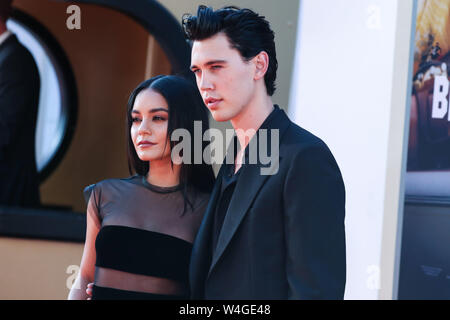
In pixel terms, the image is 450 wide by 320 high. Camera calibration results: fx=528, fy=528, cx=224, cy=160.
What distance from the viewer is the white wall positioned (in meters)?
1.93

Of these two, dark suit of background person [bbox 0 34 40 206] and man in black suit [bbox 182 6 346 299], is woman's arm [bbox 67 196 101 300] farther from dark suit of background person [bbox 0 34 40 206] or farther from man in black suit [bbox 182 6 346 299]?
dark suit of background person [bbox 0 34 40 206]

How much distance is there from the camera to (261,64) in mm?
1245

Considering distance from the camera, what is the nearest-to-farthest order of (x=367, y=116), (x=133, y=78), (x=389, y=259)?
(x=389, y=259) → (x=367, y=116) → (x=133, y=78)

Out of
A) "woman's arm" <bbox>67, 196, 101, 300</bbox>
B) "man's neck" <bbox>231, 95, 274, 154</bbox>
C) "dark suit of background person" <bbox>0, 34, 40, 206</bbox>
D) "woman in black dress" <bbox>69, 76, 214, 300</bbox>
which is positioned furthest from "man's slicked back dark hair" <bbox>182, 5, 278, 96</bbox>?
"dark suit of background person" <bbox>0, 34, 40, 206</bbox>

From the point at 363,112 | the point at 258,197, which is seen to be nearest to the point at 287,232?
the point at 258,197

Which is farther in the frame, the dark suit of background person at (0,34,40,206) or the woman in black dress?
the dark suit of background person at (0,34,40,206)

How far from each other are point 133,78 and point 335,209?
3.71 m

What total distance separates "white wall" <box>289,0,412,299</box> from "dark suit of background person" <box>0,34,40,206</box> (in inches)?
51.3

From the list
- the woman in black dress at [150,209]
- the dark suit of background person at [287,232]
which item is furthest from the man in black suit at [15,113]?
the dark suit of background person at [287,232]

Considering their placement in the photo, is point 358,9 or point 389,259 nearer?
point 389,259

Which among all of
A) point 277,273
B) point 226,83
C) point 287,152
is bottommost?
point 277,273

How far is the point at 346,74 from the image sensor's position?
210 centimetres
